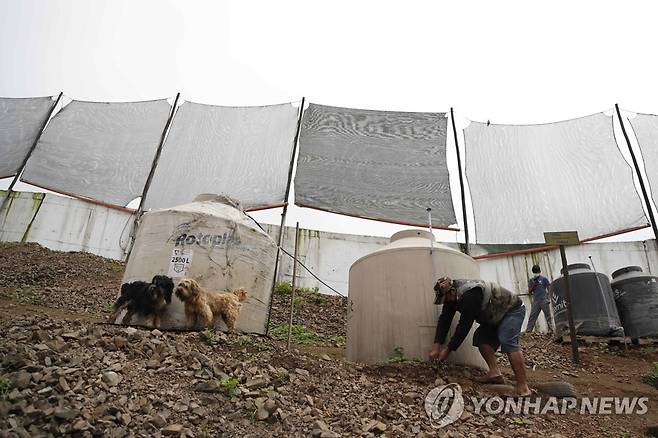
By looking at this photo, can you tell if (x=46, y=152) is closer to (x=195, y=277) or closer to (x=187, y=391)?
(x=195, y=277)

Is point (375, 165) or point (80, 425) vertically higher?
point (375, 165)

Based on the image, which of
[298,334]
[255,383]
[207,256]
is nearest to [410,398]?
[255,383]

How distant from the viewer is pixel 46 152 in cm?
1181

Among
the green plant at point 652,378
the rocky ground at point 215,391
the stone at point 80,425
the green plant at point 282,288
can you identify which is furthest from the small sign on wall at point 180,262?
the green plant at point 652,378

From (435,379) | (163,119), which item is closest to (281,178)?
(163,119)

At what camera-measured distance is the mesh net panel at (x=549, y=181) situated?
1002 centimetres

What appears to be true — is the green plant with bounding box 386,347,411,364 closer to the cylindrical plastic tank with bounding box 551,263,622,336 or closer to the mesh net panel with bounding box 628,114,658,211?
the cylindrical plastic tank with bounding box 551,263,622,336

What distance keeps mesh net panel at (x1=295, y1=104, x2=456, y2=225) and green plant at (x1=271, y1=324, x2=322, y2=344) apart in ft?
9.07

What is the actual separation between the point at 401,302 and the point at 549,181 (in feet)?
21.6

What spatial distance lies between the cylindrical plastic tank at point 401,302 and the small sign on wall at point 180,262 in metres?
2.36

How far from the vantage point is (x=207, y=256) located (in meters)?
6.61

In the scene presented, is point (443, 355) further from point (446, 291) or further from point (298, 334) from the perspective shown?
point (298, 334)

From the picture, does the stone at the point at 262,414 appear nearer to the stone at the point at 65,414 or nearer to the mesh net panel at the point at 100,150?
the stone at the point at 65,414

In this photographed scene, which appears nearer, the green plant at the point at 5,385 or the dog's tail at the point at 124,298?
Result: the green plant at the point at 5,385
